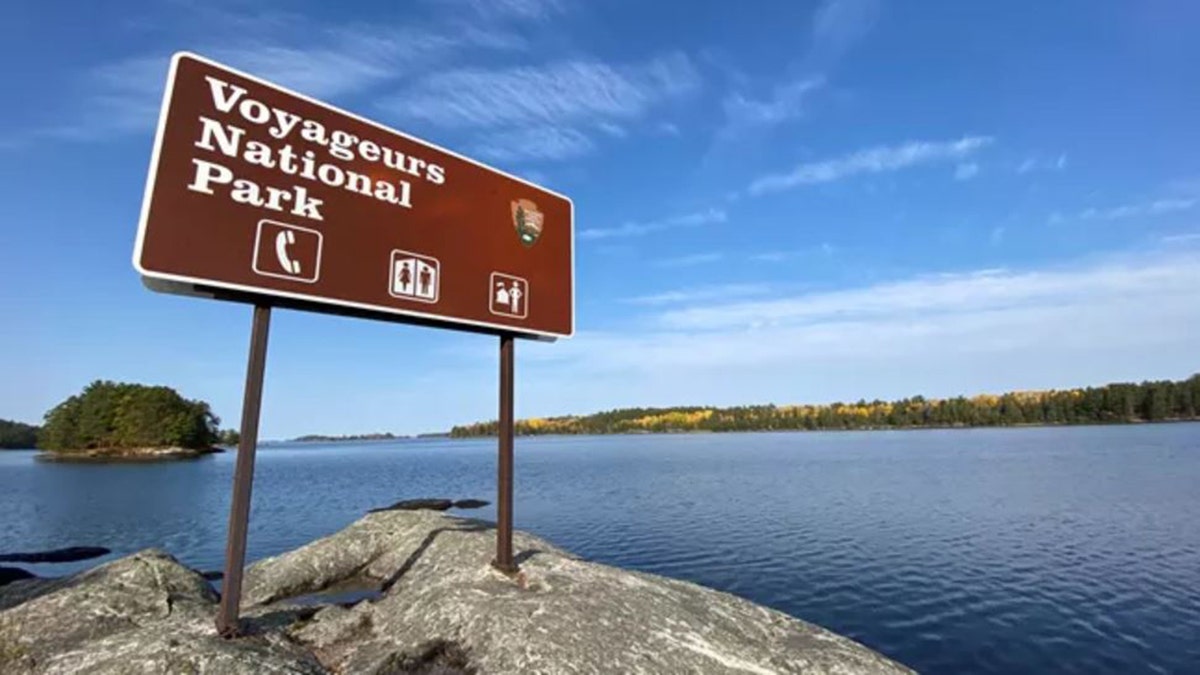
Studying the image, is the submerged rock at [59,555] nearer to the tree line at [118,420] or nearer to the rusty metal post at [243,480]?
the rusty metal post at [243,480]

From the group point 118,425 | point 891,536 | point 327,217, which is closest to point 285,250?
point 327,217

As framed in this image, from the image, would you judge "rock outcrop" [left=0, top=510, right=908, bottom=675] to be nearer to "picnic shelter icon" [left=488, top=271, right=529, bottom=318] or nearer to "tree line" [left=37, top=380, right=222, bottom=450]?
"picnic shelter icon" [left=488, top=271, right=529, bottom=318]

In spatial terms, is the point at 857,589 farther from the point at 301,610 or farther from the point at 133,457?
the point at 133,457

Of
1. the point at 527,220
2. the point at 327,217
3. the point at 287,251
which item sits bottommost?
the point at 287,251

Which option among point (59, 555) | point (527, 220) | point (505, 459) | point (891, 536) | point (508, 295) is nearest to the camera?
point (508, 295)

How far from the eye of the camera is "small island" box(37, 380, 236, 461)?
156750 millimetres

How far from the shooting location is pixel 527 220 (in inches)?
465

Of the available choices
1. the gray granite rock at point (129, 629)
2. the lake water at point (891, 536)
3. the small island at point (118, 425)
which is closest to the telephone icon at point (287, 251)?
the gray granite rock at point (129, 629)

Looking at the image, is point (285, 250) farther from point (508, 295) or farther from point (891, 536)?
point (891, 536)

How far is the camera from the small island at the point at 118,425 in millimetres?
156750

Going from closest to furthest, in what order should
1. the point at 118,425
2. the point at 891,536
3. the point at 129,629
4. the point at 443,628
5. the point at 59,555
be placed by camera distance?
the point at 443,628, the point at 129,629, the point at 891,536, the point at 59,555, the point at 118,425

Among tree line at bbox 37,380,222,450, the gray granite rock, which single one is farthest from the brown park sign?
tree line at bbox 37,380,222,450

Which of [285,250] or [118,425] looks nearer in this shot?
[285,250]

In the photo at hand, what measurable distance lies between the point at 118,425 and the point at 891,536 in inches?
7438
